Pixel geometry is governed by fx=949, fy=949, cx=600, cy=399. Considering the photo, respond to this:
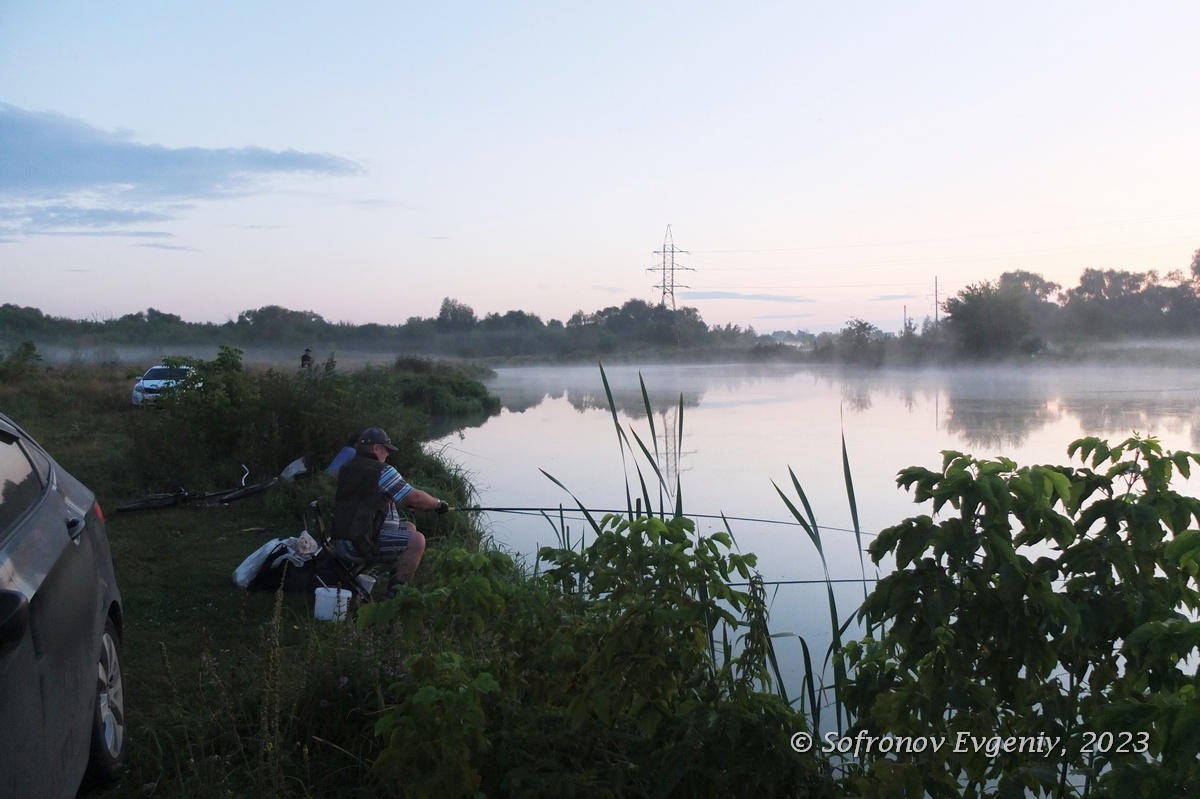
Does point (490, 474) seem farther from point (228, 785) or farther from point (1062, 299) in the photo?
A: point (1062, 299)

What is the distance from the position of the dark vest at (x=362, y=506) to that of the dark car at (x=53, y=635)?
241 cm

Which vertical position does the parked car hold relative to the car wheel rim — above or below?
above

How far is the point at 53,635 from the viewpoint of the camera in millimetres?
2633

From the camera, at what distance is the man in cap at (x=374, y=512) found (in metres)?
6.15

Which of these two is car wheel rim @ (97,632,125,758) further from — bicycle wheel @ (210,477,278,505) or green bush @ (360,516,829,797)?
bicycle wheel @ (210,477,278,505)

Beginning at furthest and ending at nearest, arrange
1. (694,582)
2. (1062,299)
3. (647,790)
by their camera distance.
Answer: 1. (1062,299)
2. (647,790)
3. (694,582)

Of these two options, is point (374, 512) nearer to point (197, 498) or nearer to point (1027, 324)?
point (197, 498)

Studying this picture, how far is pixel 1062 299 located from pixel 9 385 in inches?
2431

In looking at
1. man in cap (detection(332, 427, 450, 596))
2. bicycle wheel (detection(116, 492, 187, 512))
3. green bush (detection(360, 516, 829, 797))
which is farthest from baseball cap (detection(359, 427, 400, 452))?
bicycle wheel (detection(116, 492, 187, 512))

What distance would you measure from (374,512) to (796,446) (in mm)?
11452

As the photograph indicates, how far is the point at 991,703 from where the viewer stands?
2.34 metres

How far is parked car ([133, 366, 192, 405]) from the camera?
40.5 ft

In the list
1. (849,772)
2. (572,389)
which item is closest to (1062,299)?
(572,389)

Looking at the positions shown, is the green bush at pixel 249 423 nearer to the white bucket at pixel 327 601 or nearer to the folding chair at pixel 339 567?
the folding chair at pixel 339 567
